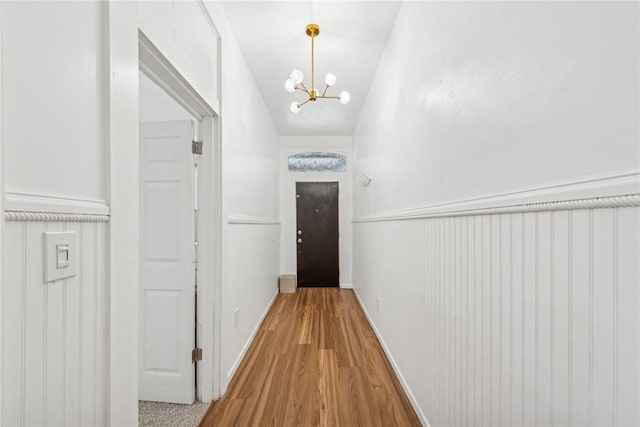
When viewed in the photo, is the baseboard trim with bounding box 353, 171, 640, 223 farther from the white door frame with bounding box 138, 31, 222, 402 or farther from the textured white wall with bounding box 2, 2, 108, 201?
the white door frame with bounding box 138, 31, 222, 402

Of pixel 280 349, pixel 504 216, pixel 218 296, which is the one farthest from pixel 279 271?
pixel 504 216

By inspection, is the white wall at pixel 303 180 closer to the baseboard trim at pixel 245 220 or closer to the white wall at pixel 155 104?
the baseboard trim at pixel 245 220

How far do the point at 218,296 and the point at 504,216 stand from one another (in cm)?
167

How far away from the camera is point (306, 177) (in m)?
5.31

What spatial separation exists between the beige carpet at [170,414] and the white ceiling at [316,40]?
2.61 meters

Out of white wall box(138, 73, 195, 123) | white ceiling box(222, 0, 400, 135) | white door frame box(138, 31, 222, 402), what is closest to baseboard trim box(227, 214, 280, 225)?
white door frame box(138, 31, 222, 402)

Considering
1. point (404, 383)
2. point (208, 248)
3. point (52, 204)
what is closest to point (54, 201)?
point (52, 204)

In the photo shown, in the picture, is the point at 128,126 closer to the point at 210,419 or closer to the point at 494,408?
the point at 494,408

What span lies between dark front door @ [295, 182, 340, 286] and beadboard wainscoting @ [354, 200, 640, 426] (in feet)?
11.9

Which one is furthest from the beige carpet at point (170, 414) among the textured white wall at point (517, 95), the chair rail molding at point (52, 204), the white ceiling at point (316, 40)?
the white ceiling at point (316, 40)

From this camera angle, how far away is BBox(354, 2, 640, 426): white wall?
0.58 meters

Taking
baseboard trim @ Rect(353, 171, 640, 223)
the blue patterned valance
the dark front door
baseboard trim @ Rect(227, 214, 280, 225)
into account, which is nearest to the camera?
baseboard trim @ Rect(353, 171, 640, 223)

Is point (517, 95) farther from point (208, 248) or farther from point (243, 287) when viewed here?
point (243, 287)

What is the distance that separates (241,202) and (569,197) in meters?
2.25
